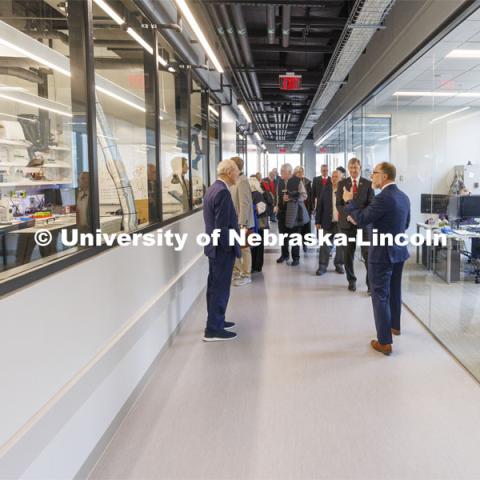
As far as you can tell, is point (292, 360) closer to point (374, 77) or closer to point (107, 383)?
point (107, 383)

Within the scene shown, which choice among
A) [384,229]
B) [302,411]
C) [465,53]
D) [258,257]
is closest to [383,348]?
[384,229]

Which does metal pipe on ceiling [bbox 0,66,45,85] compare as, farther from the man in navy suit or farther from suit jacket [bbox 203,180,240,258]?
the man in navy suit

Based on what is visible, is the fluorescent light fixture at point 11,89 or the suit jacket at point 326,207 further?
the suit jacket at point 326,207

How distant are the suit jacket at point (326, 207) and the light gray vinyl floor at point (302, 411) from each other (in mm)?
2519

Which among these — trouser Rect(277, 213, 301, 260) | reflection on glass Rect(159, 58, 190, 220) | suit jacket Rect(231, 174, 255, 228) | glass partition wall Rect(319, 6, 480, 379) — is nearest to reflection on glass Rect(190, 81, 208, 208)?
reflection on glass Rect(159, 58, 190, 220)

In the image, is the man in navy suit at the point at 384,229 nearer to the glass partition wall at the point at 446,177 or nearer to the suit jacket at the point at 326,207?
the glass partition wall at the point at 446,177

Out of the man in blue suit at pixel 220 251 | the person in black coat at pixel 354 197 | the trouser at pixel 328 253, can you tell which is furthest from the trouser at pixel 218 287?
the trouser at pixel 328 253

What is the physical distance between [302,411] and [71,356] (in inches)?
62.2

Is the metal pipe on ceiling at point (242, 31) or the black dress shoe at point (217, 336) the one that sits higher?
the metal pipe on ceiling at point (242, 31)

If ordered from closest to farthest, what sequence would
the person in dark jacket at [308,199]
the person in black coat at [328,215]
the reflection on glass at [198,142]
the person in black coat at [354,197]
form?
the person in black coat at [354,197] < the reflection on glass at [198,142] < the person in black coat at [328,215] < the person in dark jacket at [308,199]

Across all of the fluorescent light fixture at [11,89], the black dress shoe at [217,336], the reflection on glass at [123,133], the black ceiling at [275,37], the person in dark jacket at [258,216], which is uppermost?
the black ceiling at [275,37]

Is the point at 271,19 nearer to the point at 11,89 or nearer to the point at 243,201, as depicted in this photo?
the point at 243,201

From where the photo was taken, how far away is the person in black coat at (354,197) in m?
5.61

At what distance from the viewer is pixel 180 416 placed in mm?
2912
